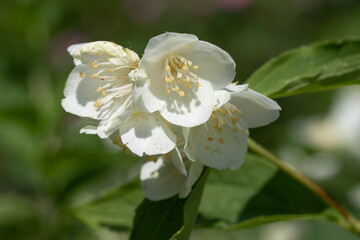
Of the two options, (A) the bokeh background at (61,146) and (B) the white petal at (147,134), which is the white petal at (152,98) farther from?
(A) the bokeh background at (61,146)

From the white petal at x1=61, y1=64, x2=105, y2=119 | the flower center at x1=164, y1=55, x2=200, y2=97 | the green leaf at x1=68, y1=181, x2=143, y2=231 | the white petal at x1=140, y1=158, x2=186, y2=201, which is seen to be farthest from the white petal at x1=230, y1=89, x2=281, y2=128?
the green leaf at x1=68, y1=181, x2=143, y2=231

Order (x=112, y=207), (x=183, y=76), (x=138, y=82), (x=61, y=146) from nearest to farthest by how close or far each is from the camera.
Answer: (x=138, y=82), (x=183, y=76), (x=112, y=207), (x=61, y=146)

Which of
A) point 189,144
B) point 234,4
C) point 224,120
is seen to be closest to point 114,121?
point 189,144

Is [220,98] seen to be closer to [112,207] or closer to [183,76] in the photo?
[183,76]

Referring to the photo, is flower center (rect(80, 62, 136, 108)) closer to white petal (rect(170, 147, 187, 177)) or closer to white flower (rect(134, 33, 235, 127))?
white flower (rect(134, 33, 235, 127))

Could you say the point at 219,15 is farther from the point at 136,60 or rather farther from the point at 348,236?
the point at 136,60

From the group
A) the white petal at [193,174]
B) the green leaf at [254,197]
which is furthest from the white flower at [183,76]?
the green leaf at [254,197]

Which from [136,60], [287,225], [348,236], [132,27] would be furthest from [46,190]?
[132,27]
